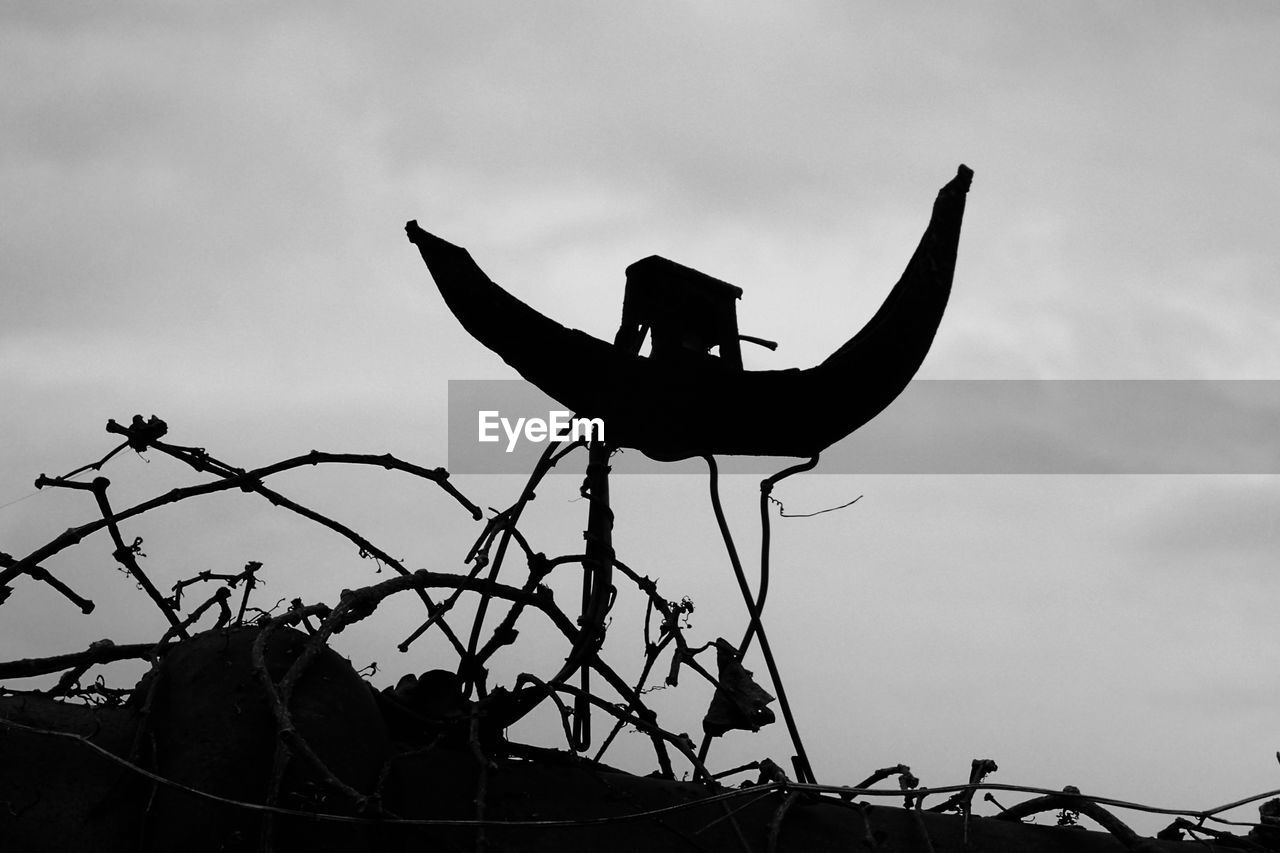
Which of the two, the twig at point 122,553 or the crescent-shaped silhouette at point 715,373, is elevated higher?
the crescent-shaped silhouette at point 715,373

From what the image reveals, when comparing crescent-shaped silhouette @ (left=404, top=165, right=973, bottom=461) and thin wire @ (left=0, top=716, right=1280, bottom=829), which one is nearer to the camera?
thin wire @ (left=0, top=716, right=1280, bottom=829)

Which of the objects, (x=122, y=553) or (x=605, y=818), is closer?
(x=605, y=818)

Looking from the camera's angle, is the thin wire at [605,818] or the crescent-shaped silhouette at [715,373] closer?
the thin wire at [605,818]

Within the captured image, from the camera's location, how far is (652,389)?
2691 mm

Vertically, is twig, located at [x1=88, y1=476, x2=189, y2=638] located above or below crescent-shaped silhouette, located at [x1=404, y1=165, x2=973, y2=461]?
below

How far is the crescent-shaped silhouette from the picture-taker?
2.58 metres

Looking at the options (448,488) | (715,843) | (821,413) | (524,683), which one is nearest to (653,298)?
(821,413)

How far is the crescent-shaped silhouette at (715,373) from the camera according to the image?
8.46 ft

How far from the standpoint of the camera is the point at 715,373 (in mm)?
2709

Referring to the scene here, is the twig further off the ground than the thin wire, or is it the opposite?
the twig

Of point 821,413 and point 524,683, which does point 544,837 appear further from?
point 821,413

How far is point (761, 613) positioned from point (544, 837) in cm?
74

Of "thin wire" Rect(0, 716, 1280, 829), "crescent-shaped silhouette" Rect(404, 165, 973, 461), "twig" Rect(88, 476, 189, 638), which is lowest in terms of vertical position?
"thin wire" Rect(0, 716, 1280, 829)

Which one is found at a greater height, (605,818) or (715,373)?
(715,373)
